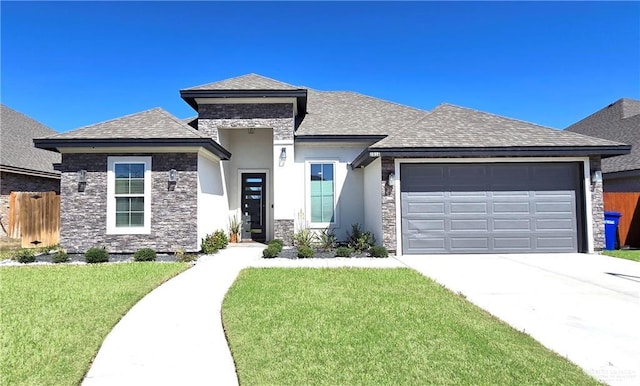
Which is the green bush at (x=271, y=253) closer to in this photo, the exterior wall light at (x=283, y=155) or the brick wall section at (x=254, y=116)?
the exterior wall light at (x=283, y=155)

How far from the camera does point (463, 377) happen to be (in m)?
2.92

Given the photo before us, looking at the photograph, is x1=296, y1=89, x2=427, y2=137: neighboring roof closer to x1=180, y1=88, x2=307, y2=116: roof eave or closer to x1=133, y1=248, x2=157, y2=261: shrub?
x1=180, y1=88, x2=307, y2=116: roof eave

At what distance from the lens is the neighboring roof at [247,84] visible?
12.0 m

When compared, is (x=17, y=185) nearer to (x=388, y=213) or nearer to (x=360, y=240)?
(x=360, y=240)

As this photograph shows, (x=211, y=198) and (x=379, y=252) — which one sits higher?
(x=211, y=198)

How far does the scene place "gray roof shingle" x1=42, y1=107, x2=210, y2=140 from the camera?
32.5 feet

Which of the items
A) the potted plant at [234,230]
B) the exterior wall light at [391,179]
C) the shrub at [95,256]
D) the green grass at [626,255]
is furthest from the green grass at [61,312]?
the green grass at [626,255]

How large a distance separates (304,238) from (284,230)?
1.18 m

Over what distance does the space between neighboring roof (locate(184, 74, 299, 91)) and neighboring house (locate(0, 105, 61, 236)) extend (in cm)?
834

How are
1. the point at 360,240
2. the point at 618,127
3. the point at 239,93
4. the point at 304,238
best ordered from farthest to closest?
the point at 618,127, the point at 239,93, the point at 304,238, the point at 360,240

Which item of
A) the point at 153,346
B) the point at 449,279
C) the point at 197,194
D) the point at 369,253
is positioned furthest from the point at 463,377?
the point at 197,194

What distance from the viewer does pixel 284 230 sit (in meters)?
12.1

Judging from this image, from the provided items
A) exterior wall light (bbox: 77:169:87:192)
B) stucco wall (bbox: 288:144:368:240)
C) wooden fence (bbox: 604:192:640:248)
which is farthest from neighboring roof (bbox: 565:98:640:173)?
exterior wall light (bbox: 77:169:87:192)

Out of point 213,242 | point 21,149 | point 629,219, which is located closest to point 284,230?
point 213,242
